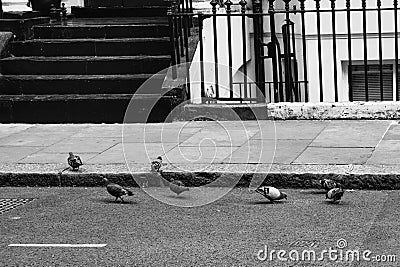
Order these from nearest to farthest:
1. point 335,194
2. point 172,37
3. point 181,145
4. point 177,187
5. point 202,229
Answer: point 202,229 → point 335,194 → point 177,187 → point 181,145 → point 172,37

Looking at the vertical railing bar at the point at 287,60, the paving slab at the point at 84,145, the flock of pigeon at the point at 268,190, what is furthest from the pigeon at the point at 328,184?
the vertical railing bar at the point at 287,60

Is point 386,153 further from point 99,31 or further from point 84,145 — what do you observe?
point 99,31

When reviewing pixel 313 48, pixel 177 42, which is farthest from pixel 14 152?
pixel 313 48

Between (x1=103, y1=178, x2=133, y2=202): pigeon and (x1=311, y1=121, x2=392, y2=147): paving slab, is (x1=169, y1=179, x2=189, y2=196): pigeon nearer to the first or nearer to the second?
(x1=103, y1=178, x2=133, y2=202): pigeon

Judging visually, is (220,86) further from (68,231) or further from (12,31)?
(68,231)

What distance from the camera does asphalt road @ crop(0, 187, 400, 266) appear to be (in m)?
6.10

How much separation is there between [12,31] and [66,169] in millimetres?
4220

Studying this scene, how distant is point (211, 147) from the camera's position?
923cm

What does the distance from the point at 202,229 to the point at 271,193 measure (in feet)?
2.96

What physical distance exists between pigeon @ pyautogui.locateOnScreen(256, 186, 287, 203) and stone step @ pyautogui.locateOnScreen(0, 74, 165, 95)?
3699mm

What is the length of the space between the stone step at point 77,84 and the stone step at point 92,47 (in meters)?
0.48

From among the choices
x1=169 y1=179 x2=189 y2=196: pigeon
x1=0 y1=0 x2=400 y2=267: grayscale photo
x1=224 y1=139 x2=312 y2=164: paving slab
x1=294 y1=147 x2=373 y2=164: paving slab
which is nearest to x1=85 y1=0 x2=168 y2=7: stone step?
x1=0 y1=0 x2=400 y2=267: grayscale photo

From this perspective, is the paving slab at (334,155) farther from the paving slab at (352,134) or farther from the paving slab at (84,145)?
the paving slab at (84,145)

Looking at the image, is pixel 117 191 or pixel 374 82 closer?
pixel 117 191
